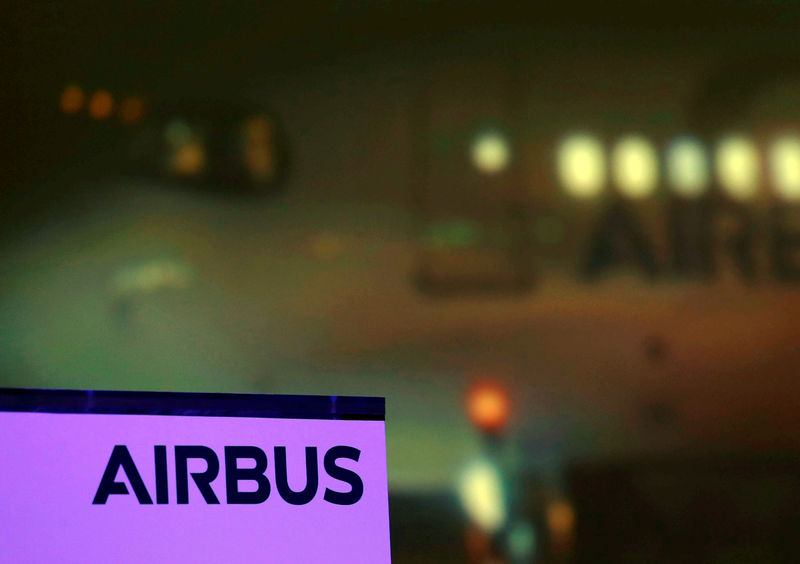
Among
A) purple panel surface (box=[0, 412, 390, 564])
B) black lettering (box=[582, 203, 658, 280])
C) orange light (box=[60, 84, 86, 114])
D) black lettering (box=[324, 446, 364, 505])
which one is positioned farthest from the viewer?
black lettering (box=[582, 203, 658, 280])

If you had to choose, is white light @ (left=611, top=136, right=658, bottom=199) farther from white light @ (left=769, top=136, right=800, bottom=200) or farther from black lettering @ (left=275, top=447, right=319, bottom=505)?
black lettering @ (left=275, top=447, right=319, bottom=505)

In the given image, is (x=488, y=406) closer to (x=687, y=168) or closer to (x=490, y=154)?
(x=490, y=154)

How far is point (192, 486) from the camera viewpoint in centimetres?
116

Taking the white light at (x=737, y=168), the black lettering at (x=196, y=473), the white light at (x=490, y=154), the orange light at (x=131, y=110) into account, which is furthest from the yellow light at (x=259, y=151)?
the white light at (x=737, y=168)

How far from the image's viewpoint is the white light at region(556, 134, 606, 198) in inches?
66.4

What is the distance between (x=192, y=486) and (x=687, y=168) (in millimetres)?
953

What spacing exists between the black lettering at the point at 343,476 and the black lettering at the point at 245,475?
68 millimetres

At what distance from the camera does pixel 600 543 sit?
1583mm

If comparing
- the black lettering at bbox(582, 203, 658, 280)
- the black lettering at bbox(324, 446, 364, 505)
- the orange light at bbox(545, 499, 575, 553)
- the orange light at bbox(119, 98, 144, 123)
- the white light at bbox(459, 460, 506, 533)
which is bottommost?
the orange light at bbox(545, 499, 575, 553)

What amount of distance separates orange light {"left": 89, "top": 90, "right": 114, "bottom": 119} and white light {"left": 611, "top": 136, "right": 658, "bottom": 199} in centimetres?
→ 75

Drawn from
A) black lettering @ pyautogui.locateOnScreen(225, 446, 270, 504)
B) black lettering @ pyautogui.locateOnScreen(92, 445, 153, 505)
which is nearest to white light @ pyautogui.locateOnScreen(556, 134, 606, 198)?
black lettering @ pyautogui.locateOnScreen(225, 446, 270, 504)

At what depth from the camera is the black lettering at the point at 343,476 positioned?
3.96ft

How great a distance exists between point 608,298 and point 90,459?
84cm

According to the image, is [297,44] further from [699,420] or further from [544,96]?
[699,420]
